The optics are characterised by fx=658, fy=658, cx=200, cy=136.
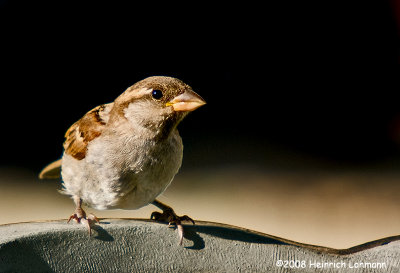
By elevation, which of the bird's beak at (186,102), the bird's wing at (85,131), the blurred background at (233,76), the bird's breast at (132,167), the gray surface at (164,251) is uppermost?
the blurred background at (233,76)

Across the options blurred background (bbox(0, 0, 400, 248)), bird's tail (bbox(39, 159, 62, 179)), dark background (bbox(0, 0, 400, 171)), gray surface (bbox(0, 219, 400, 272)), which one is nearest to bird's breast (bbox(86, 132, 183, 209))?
gray surface (bbox(0, 219, 400, 272))

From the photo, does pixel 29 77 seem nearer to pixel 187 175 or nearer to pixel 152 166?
pixel 187 175

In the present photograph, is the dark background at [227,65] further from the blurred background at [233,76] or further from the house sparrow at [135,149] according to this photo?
the house sparrow at [135,149]

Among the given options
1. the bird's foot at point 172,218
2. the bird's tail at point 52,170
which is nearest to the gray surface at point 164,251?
the bird's foot at point 172,218

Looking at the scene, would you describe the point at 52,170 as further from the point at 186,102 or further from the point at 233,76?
the point at 233,76

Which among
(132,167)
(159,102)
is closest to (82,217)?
(132,167)

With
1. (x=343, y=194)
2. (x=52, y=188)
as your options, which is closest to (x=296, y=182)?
(x=343, y=194)

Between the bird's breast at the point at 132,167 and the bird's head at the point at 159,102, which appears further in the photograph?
the bird's breast at the point at 132,167
